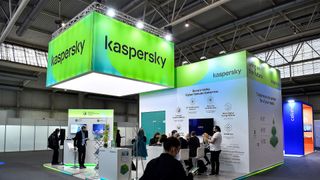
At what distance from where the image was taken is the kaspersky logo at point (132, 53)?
5357 millimetres

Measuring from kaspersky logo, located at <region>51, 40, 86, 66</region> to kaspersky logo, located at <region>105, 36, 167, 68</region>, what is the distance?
0.53 m

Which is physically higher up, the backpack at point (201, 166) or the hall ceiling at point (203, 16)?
the hall ceiling at point (203, 16)

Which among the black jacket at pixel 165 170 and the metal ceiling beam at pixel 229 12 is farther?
the metal ceiling beam at pixel 229 12

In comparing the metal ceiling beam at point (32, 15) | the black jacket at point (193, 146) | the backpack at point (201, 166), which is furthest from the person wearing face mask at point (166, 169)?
the metal ceiling beam at point (32, 15)

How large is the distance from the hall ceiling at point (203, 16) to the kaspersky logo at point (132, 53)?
6.95 ft

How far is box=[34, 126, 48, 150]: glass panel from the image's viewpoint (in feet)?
53.0

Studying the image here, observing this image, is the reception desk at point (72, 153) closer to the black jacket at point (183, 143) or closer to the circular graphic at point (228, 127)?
the black jacket at point (183, 143)

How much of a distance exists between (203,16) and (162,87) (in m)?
4.16

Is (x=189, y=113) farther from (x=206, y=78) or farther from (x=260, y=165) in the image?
(x=260, y=165)

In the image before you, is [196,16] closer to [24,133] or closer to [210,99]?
[210,99]

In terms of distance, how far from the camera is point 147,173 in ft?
6.62

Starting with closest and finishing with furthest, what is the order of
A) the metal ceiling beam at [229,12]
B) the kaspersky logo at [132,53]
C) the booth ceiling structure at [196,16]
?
the kaspersky logo at [132,53], the booth ceiling structure at [196,16], the metal ceiling beam at [229,12]

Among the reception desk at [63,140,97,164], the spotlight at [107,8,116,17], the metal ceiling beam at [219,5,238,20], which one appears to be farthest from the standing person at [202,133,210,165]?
the metal ceiling beam at [219,5,238,20]

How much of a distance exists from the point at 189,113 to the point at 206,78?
4.16ft
